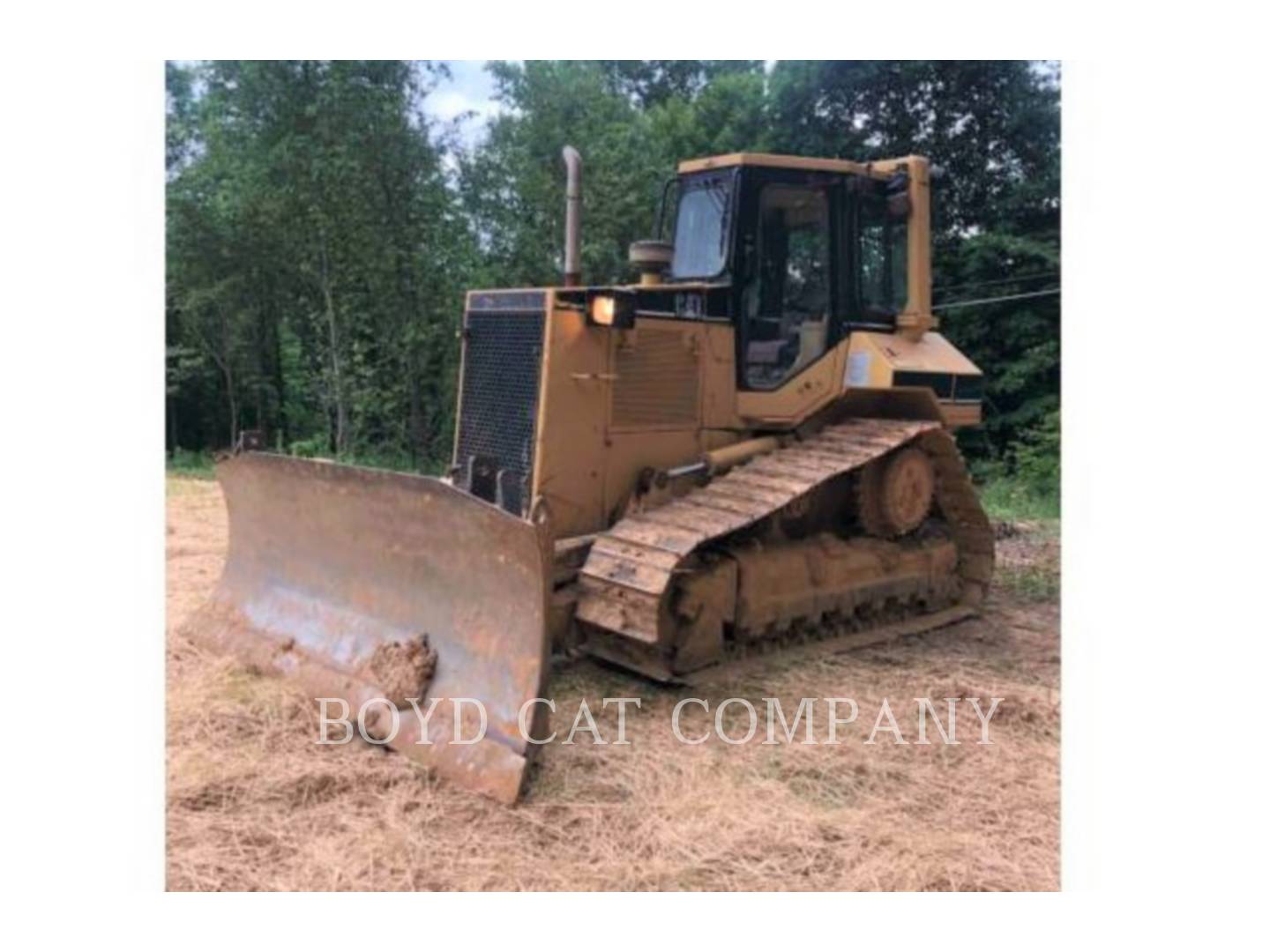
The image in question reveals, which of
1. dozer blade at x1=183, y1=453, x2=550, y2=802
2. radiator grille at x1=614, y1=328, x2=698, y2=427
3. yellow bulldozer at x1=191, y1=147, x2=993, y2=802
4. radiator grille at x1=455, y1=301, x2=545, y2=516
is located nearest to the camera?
dozer blade at x1=183, y1=453, x2=550, y2=802

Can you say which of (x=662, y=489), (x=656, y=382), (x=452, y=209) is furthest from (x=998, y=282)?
(x=452, y=209)

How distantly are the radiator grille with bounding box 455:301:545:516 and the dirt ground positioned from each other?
1.01 metres

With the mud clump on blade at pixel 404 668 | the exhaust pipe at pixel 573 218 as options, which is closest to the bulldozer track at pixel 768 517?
the mud clump on blade at pixel 404 668

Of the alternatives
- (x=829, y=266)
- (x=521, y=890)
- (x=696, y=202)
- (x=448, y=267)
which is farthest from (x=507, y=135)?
(x=521, y=890)

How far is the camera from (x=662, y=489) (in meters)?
5.02

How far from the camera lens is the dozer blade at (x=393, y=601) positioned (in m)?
3.73

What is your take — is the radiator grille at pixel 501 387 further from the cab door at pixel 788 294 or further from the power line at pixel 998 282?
the power line at pixel 998 282

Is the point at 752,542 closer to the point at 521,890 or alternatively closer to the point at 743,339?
the point at 743,339

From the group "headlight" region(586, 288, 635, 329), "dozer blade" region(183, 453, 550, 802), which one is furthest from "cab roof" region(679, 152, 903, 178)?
"dozer blade" region(183, 453, 550, 802)

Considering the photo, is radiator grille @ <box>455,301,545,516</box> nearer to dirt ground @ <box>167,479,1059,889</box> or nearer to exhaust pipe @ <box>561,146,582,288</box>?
exhaust pipe @ <box>561,146,582,288</box>

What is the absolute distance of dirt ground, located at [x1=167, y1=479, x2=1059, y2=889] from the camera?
3.19 m

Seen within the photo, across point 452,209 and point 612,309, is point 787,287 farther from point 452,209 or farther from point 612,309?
point 452,209

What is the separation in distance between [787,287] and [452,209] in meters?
2.62
